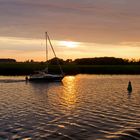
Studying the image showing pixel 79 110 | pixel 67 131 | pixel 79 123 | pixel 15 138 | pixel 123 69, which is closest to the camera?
pixel 15 138

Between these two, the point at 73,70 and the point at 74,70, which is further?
the point at 74,70

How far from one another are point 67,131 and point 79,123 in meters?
3.53

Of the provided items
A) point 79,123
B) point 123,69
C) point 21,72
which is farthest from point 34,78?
point 123,69

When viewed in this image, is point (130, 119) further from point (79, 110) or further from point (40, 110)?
point (40, 110)

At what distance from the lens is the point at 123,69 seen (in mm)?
180625

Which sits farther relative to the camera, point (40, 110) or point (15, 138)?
point (40, 110)

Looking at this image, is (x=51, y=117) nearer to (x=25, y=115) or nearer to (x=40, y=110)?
(x=25, y=115)

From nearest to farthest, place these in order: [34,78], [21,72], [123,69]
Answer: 1. [34,78]
2. [21,72]
3. [123,69]

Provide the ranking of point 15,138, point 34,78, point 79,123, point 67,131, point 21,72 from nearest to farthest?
point 15,138 → point 67,131 → point 79,123 → point 34,78 → point 21,72

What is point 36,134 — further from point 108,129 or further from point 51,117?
point 51,117

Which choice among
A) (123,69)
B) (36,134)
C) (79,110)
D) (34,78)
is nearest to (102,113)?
(79,110)

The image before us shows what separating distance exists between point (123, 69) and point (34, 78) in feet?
283

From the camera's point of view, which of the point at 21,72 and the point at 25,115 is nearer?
the point at 25,115

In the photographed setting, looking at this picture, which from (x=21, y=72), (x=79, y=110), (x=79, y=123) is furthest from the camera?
(x=21, y=72)
